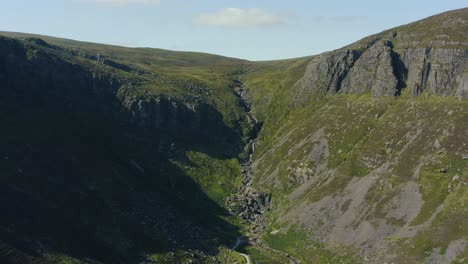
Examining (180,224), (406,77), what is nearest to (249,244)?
(180,224)

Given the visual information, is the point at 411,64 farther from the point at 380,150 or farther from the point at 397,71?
the point at 380,150

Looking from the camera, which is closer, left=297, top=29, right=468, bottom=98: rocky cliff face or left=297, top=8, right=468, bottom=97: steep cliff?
left=297, top=29, right=468, bottom=98: rocky cliff face

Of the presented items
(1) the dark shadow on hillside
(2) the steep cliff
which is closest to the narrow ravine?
(1) the dark shadow on hillside

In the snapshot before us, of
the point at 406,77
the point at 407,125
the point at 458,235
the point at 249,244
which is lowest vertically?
the point at 249,244

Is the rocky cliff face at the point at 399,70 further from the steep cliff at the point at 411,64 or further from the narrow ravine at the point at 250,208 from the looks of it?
the narrow ravine at the point at 250,208

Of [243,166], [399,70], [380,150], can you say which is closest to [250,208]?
[243,166]

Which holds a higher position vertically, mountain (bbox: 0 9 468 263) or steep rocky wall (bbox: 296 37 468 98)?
Result: steep rocky wall (bbox: 296 37 468 98)

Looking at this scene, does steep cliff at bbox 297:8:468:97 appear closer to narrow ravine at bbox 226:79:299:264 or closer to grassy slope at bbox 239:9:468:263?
grassy slope at bbox 239:9:468:263

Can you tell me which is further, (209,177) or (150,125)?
(150,125)

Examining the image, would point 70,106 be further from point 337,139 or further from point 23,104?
point 337,139
